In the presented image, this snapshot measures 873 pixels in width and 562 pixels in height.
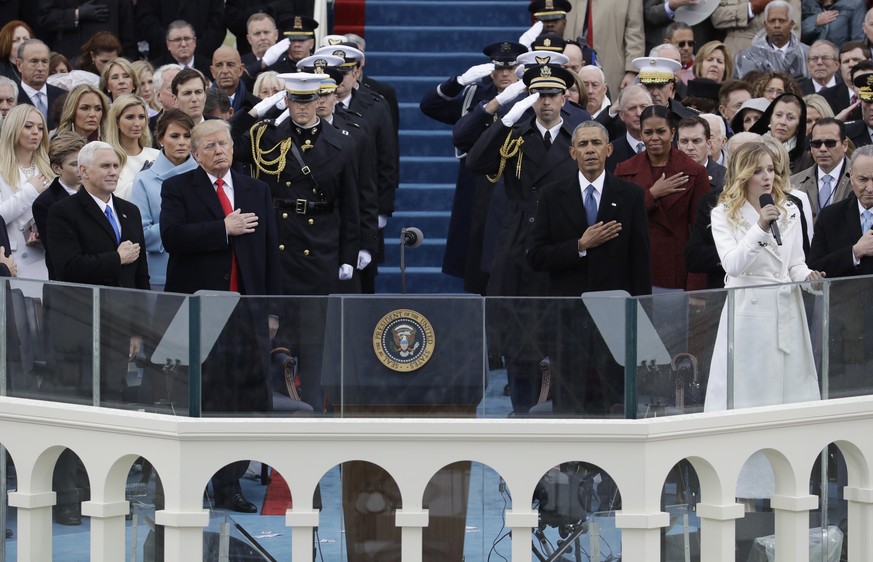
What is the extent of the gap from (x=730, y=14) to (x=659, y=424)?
792cm

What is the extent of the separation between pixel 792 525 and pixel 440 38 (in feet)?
29.3

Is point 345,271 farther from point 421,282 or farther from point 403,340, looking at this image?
point 403,340

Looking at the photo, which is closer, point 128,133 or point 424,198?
point 128,133

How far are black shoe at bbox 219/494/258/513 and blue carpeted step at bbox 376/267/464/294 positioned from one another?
5.57 metres

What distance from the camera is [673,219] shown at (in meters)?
9.25

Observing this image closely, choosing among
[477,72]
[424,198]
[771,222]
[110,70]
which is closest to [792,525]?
[771,222]

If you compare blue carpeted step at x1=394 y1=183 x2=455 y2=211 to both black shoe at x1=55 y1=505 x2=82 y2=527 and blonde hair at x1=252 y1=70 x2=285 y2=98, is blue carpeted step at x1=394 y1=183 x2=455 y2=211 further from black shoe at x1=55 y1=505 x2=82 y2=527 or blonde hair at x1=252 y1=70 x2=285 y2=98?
black shoe at x1=55 y1=505 x2=82 y2=527

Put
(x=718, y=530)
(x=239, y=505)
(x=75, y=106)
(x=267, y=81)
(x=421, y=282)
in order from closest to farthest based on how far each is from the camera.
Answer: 1. (x=718, y=530)
2. (x=239, y=505)
3. (x=75, y=106)
4. (x=267, y=81)
5. (x=421, y=282)

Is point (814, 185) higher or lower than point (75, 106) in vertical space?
lower

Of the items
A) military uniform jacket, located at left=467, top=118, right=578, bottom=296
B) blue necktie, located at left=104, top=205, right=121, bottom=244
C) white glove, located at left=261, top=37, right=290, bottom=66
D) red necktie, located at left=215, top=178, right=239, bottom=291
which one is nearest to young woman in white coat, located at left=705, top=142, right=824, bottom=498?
military uniform jacket, located at left=467, top=118, right=578, bottom=296

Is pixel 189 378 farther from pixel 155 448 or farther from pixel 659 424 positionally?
pixel 659 424

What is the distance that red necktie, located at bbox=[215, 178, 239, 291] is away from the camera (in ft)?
27.9

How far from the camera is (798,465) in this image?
7.02 meters

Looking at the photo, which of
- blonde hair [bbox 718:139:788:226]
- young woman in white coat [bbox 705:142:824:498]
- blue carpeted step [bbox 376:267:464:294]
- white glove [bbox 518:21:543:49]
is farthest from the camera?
Answer: blue carpeted step [bbox 376:267:464:294]
